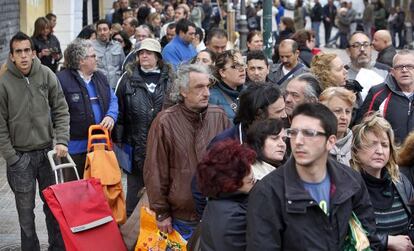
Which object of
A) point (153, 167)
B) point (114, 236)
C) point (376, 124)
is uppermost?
point (376, 124)

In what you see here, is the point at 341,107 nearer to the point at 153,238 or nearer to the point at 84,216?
the point at 153,238

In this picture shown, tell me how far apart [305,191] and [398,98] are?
3.29m

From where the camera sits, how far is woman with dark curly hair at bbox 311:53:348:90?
26.5 ft

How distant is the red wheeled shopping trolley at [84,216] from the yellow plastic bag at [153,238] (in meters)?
0.39

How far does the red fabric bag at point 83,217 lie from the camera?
266 inches

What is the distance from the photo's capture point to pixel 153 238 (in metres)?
6.43

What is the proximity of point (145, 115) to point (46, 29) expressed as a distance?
22.9 feet

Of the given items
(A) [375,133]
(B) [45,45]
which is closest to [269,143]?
(A) [375,133]

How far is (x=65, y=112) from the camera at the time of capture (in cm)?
786

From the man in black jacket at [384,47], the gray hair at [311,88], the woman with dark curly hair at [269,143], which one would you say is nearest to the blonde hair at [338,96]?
the gray hair at [311,88]

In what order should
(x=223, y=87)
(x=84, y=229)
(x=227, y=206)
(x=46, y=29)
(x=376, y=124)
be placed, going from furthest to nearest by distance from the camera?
(x=46, y=29), (x=223, y=87), (x=84, y=229), (x=376, y=124), (x=227, y=206)

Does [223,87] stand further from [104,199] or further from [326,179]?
[326,179]

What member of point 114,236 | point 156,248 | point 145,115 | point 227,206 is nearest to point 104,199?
point 114,236

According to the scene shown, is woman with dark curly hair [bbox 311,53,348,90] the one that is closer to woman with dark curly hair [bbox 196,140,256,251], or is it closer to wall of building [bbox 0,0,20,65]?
woman with dark curly hair [bbox 196,140,256,251]
